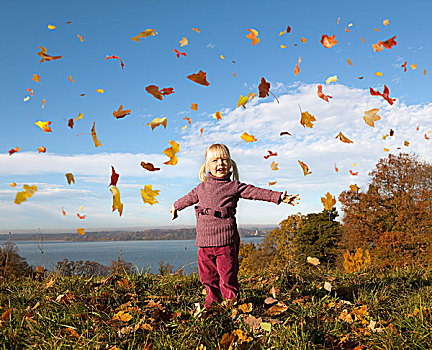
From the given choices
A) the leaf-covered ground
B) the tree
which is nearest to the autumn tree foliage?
the tree

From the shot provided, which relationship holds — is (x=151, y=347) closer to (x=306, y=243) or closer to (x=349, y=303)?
(x=349, y=303)

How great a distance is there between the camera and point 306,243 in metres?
28.6

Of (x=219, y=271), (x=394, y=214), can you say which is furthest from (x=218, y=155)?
(x=394, y=214)

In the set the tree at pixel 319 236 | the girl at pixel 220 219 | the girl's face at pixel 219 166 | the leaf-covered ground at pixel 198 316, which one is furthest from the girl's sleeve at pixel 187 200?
the tree at pixel 319 236

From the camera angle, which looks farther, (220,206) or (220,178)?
(220,178)

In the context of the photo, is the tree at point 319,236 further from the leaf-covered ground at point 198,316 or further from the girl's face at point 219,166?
the girl's face at point 219,166

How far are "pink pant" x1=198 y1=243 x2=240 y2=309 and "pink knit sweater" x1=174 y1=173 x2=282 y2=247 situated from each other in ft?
0.33

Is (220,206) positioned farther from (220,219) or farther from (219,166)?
(219,166)

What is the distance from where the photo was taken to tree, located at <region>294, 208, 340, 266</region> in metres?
27.5

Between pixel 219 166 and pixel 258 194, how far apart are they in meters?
0.58

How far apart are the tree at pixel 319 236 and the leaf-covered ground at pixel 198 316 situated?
77.2 ft

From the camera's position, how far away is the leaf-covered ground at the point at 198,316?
9.58ft

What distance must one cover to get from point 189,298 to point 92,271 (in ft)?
6.88

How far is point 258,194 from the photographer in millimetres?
4117
